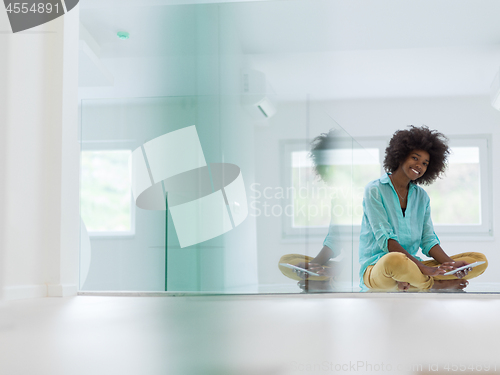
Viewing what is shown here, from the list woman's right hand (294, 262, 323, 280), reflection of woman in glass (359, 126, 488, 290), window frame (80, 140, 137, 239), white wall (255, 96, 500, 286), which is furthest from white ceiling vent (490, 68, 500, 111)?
window frame (80, 140, 137, 239)

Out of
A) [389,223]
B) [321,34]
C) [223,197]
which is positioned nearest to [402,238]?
[389,223]

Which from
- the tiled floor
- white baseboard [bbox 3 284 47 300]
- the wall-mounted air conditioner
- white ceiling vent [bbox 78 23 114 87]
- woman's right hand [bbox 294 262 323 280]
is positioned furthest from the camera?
white ceiling vent [bbox 78 23 114 87]

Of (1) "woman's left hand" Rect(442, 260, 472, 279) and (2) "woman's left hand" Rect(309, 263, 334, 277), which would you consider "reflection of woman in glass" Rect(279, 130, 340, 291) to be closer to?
(2) "woman's left hand" Rect(309, 263, 334, 277)

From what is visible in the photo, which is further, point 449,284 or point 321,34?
point 321,34

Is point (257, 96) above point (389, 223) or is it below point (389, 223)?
above

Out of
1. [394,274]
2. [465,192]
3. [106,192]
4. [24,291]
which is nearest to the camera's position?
[24,291]

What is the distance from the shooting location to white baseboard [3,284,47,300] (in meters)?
0.78

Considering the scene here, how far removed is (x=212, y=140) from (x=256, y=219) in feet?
0.86

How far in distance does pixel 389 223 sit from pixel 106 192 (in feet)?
3.53

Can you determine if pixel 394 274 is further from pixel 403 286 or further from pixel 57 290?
pixel 57 290

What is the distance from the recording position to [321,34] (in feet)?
4.64

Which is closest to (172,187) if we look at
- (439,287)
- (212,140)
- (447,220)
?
(212,140)

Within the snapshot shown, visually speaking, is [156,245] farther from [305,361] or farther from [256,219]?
[305,361]

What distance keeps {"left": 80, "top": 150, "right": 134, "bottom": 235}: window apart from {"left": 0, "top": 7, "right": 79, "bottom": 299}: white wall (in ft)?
1.80
